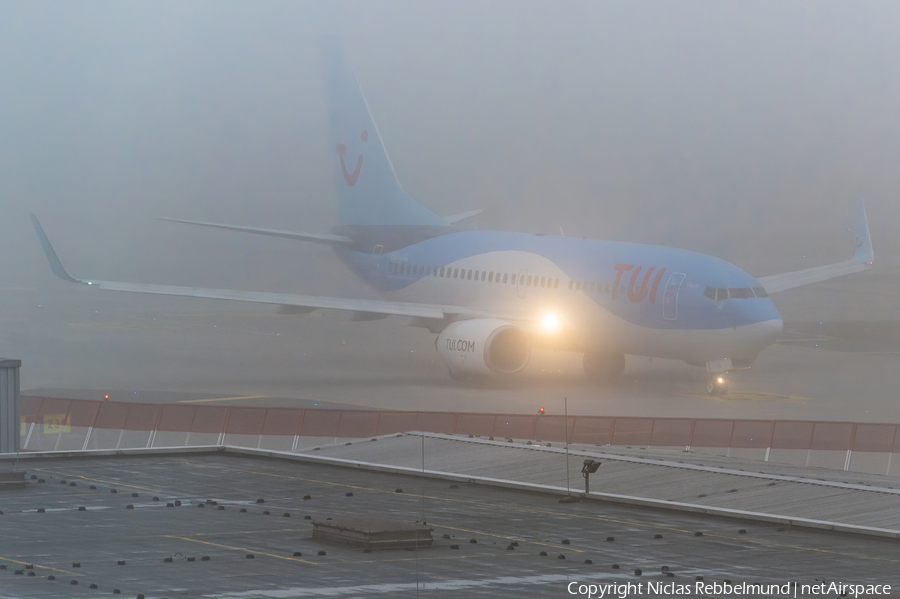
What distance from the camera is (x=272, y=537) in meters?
18.3

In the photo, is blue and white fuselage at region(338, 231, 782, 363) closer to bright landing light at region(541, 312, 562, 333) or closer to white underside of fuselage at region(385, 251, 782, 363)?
white underside of fuselage at region(385, 251, 782, 363)

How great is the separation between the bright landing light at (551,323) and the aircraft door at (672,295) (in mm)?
5700

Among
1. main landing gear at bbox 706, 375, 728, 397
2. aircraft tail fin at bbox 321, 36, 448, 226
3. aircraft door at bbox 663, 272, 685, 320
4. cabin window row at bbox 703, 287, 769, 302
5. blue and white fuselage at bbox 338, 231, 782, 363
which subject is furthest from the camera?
aircraft tail fin at bbox 321, 36, 448, 226

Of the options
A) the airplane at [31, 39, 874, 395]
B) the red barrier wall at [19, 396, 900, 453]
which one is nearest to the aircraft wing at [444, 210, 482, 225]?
the airplane at [31, 39, 874, 395]

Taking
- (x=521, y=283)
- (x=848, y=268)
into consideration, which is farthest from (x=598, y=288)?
(x=848, y=268)

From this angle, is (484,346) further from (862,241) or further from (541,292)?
(862,241)

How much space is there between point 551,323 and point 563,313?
2.38ft

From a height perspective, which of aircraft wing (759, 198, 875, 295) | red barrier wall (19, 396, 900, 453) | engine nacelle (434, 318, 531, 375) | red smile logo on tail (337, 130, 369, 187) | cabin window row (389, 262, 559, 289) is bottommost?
red barrier wall (19, 396, 900, 453)

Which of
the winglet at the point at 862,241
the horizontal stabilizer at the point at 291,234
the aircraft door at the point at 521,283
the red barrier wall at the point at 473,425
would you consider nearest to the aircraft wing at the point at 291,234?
the horizontal stabilizer at the point at 291,234

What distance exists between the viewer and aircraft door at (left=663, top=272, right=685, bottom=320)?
45.9 m

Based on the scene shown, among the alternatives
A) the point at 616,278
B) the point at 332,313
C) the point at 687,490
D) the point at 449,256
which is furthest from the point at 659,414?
the point at 332,313

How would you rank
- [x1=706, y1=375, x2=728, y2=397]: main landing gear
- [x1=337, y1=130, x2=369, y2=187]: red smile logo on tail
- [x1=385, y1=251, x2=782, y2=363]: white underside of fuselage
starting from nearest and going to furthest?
[x1=385, y1=251, x2=782, y2=363]: white underside of fuselage → [x1=706, y1=375, x2=728, y2=397]: main landing gear → [x1=337, y1=130, x2=369, y2=187]: red smile logo on tail

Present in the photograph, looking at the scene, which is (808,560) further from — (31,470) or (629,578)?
(31,470)

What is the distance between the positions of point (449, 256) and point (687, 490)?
3233 cm
